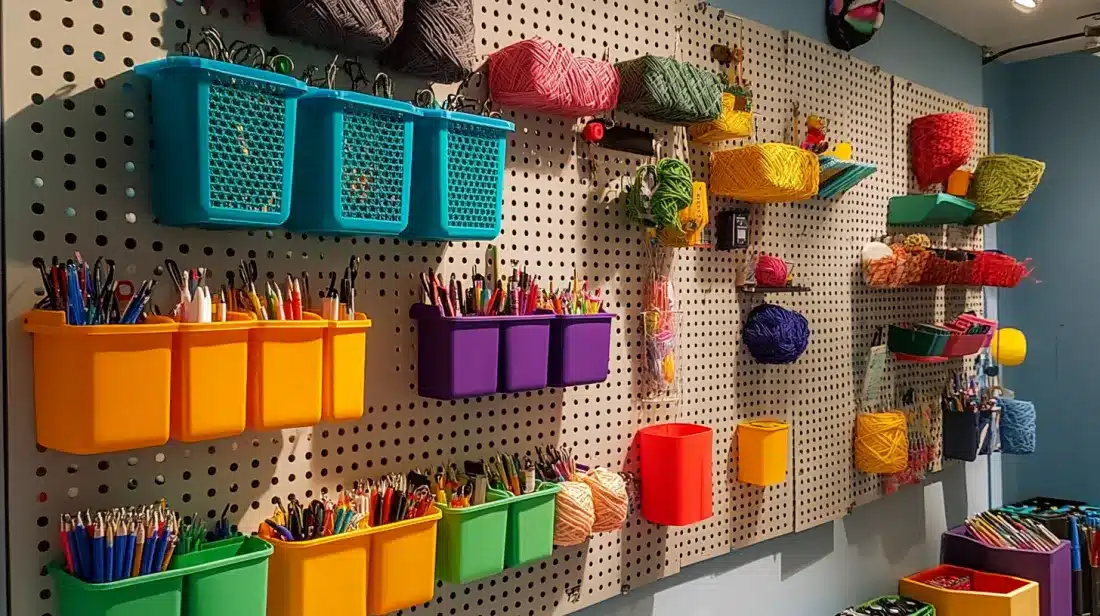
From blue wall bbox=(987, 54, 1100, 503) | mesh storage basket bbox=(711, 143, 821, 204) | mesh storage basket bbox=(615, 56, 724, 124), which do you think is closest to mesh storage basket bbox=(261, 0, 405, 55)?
mesh storage basket bbox=(615, 56, 724, 124)

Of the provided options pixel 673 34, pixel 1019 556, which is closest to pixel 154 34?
pixel 673 34

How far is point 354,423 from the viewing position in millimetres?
1271

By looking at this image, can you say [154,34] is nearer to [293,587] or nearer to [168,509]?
[168,509]

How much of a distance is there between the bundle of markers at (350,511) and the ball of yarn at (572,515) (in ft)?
0.89

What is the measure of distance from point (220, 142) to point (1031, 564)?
2710 mm

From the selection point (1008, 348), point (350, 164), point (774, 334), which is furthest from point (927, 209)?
point (350, 164)

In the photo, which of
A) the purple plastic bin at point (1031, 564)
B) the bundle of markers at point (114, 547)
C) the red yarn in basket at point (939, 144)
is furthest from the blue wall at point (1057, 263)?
the bundle of markers at point (114, 547)

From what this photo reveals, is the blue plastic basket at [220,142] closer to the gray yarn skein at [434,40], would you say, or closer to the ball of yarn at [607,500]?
the gray yarn skein at [434,40]

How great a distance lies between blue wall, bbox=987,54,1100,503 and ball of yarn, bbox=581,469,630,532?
252 cm

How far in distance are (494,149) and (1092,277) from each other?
2.99 m

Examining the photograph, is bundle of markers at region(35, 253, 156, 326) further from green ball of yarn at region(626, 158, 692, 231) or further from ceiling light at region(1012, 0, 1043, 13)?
ceiling light at region(1012, 0, 1043, 13)

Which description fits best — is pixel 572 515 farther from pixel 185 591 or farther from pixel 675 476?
pixel 185 591

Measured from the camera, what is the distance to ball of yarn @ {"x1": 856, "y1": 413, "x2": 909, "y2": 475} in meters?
2.28

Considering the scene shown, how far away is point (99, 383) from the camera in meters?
0.89
